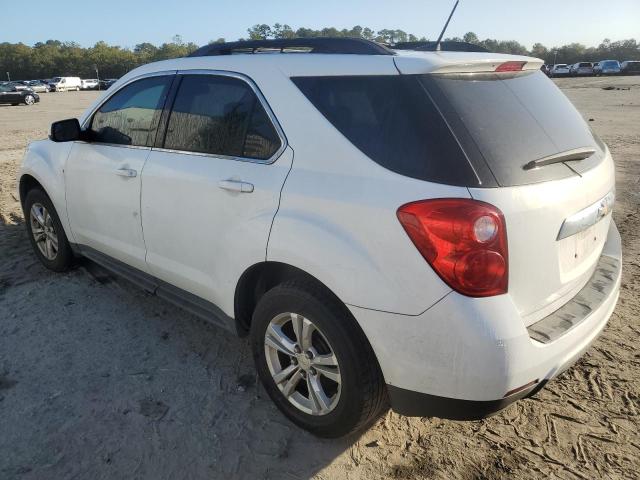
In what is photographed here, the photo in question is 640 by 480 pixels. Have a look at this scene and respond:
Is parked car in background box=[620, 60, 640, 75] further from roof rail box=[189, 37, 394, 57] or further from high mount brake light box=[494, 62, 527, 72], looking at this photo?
roof rail box=[189, 37, 394, 57]

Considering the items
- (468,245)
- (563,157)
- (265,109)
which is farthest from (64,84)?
(468,245)

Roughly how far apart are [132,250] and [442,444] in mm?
2298

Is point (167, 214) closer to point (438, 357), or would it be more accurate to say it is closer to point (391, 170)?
point (391, 170)

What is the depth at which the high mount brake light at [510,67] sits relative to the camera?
94.6 inches

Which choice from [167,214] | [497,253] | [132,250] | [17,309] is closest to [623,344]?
[497,253]

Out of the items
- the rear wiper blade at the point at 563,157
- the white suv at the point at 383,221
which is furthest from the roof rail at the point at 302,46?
the rear wiper blade at the point at 563,157

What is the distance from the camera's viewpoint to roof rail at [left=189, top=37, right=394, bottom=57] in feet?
8.17

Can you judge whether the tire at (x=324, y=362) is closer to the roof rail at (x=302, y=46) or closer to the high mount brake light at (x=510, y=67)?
the roof rail at (x=302, y=46)

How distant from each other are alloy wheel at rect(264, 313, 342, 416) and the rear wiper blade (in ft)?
3.81

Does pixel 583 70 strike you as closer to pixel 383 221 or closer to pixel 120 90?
pixel 120 90

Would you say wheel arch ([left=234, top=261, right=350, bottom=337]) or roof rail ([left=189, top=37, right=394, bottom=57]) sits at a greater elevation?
roof rail ([left=189, top=37, right=394, bottom=57])

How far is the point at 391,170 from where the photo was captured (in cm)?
209

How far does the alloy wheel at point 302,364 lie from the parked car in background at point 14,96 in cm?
3755

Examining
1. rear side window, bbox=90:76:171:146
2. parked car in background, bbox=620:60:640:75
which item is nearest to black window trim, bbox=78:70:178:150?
rear side window, bbox=90:76:171:146
